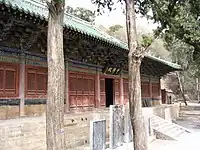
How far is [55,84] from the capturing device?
3836 millimetres

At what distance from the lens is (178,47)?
2734cm

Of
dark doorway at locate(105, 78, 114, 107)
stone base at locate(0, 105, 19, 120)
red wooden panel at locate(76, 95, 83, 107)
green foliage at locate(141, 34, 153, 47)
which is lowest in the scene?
stone base at locate(0, 105, 19, 120)

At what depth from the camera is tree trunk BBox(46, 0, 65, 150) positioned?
12.3 feet

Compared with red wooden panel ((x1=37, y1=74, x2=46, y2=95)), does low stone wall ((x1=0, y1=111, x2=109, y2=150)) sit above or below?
below

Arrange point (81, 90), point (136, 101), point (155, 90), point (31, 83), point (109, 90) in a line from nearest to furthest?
point (136, 101), point (31, 83), point (81, 90), point (109, 90), point (155, 90)

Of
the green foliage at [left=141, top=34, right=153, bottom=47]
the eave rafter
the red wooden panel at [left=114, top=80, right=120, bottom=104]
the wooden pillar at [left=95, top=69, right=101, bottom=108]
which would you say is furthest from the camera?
the red wooden panel at [left=114, top=80, right=120, bottom=104]

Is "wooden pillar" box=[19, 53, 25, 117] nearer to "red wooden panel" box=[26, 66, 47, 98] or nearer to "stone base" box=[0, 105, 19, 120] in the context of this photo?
"stone base" box=[0, 105, 19, 120]

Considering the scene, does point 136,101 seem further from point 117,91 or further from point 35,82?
point 117,91

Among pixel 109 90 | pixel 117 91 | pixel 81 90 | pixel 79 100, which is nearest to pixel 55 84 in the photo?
pixel 79 100

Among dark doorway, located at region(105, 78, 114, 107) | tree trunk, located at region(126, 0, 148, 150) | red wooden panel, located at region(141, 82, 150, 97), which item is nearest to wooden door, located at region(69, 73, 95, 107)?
dark doorway, located at region(105, 78, 114, 107)

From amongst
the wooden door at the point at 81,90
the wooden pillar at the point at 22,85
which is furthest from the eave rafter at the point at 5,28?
the wooden door at the point at 81,90

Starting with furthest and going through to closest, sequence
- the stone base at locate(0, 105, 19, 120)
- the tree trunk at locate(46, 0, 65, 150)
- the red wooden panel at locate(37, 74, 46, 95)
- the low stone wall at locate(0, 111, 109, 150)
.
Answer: the red wooden panel at locate(37, 74, 46, 95) → the stone base at locate(0, 105, 19, 120) → the low stone wall at locate(0, 111, 109, 150) → the tree trunk at locate(46, 0, 65, 150)

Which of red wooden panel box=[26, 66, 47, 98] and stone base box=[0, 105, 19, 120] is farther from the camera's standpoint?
red wooden panel box=[26, 66, 47, 98]

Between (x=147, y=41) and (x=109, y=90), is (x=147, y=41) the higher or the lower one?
the higher one
